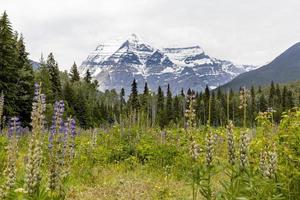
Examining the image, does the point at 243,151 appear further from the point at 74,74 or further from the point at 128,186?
the point at 74,74

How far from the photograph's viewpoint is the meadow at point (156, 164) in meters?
4.73

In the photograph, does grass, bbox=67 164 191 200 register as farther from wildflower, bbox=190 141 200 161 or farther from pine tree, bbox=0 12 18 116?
pine tree, bbox=0 12 18 116

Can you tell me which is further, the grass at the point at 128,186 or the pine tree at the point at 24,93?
the pine tree at the point at 24,93

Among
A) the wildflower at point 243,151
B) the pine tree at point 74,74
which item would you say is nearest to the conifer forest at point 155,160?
the wildflower at point 243,151

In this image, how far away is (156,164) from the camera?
1354cm

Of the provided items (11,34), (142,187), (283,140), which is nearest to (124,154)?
(142,187)

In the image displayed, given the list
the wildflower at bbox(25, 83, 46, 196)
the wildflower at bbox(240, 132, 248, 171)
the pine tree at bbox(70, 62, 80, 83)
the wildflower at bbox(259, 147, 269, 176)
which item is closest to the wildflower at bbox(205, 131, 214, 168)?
the wildflower at bbox(240, 132, 248, 171)

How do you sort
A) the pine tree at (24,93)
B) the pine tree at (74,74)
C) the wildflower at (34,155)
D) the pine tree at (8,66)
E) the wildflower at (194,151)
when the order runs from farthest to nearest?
the pine tree at (74,74)
the pine tree at (24,93)
the pine tree at (8,66)
the wildflower at (194,151)
the wildflower at (34,155)

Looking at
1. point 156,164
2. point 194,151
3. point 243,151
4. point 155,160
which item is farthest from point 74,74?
point 243,151

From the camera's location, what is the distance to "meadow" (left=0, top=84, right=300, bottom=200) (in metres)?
4.73

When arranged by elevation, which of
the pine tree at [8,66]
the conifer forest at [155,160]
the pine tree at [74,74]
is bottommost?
the conifer forest at [155,160]

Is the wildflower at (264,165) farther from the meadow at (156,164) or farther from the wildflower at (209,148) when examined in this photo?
the wildflower at (209,148)

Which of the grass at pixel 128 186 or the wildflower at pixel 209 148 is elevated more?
the wildflower at pixel 209 148

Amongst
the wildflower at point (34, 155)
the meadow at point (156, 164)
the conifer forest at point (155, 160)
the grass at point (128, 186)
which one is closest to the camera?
the wildflower at point (34, 155)
